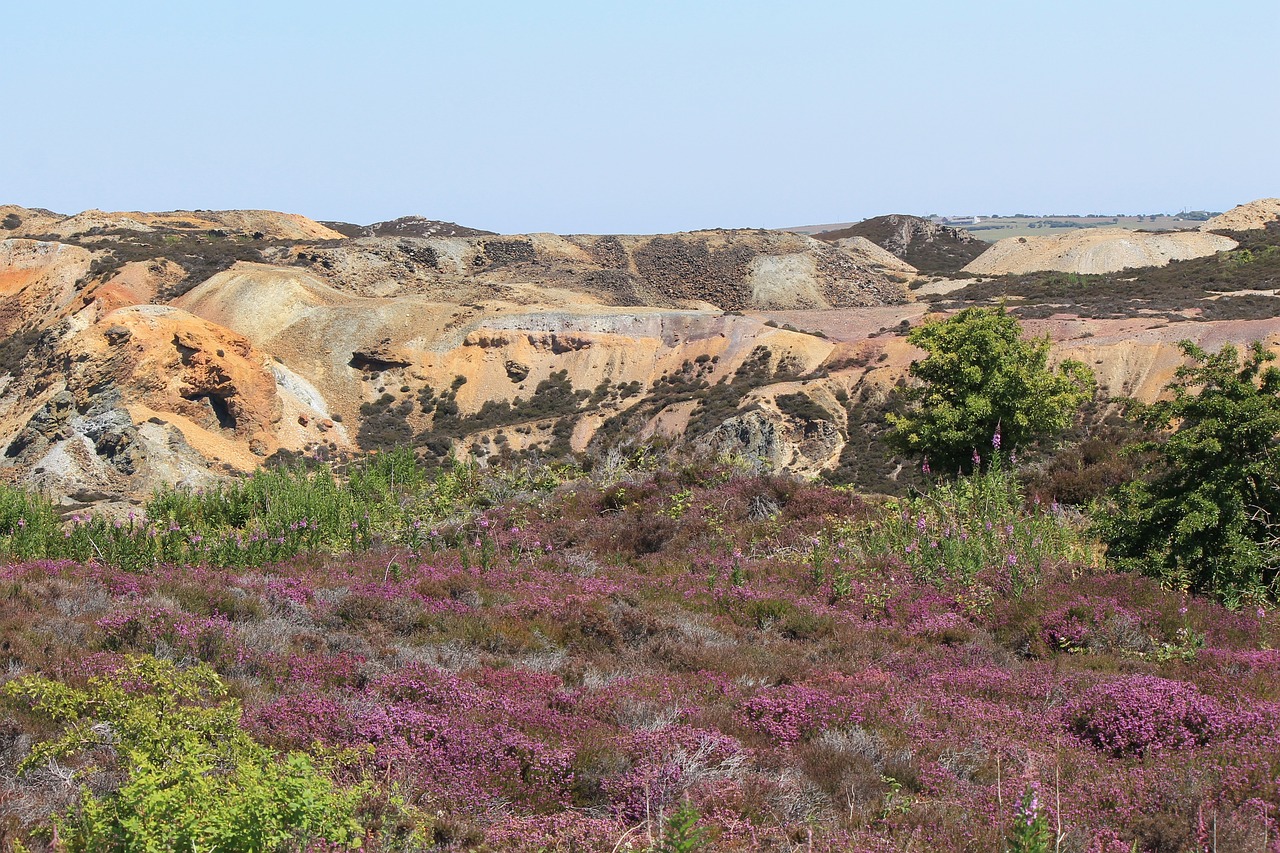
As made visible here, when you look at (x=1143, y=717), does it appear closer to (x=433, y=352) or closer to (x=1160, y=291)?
(x=433, y=352)

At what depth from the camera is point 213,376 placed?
1679 inches

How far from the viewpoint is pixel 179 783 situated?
15.9 feet

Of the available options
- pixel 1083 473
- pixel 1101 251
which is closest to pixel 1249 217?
pixel 1101 251

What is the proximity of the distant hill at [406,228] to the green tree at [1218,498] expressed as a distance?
98.3 metres

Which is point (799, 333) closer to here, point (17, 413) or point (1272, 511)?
point (17, 413)

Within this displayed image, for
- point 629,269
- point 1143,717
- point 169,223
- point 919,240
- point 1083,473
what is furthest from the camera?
point 919,240

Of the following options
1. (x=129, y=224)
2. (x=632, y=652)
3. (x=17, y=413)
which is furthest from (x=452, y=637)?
(x=129, y=224)

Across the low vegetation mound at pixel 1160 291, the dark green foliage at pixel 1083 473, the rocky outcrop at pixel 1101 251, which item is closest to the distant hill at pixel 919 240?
the rocky outcrop at pixel 1101 251

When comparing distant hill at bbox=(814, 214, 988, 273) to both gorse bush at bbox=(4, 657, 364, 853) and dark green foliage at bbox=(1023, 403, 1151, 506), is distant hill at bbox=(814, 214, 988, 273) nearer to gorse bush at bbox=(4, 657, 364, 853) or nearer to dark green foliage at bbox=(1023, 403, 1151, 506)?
dark green foliage at bbox=(1023, 403, 1151, 506)

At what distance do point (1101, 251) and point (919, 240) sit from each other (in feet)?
95.3

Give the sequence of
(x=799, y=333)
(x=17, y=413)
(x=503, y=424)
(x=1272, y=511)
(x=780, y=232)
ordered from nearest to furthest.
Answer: (x=1272, y=511)
(x=17, y=413)
(x=503, y=424)
(x=799, y=333)
(x=780, y=232)

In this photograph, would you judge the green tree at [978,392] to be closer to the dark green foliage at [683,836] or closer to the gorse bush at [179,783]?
the dark green foliage at [683,836]

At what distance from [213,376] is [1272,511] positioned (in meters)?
40.5

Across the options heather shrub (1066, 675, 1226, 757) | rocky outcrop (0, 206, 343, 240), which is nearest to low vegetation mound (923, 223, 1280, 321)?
heather shrub (1066, 675, 1226, 757)
